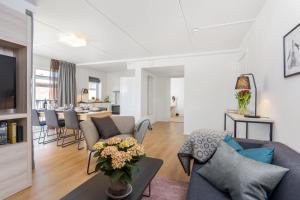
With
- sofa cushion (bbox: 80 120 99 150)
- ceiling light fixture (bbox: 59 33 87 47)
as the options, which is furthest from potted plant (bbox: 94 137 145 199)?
ceiling light fixture (bbox: 59 33 87 47)

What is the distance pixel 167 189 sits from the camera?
6.75 feet

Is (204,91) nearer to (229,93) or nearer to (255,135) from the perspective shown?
(229,93)

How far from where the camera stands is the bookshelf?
6.11 ft

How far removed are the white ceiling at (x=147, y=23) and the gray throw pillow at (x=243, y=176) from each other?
82.7 inches

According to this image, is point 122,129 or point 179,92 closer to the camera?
point 122,129

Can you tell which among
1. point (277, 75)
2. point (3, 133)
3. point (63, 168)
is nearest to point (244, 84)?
point (277, 75)

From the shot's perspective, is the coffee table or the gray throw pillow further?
the coffee table

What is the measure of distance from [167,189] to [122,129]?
4.75 ft

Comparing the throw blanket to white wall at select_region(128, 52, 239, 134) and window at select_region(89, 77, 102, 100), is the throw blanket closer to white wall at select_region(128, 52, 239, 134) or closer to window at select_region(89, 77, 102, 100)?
white wall at select_region(128, 52, 239, 134)

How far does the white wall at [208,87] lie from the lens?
4625 millimetres

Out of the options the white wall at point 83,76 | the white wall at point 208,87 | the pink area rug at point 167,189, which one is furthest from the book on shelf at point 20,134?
the white wall at point 83,76

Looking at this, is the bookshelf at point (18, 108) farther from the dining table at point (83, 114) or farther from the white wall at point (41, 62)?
the white wall at point (41, 62)

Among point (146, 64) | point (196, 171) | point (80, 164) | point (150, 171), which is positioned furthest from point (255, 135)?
point (146, 64)

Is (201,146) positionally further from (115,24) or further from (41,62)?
(41,62)
